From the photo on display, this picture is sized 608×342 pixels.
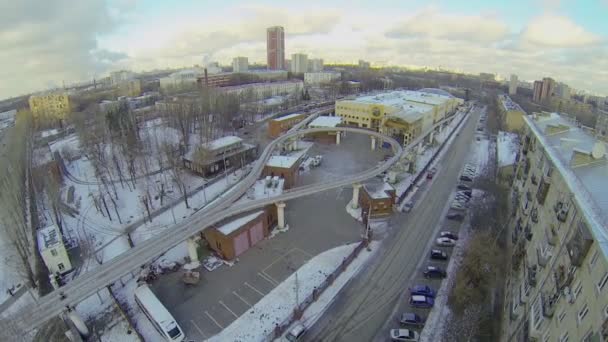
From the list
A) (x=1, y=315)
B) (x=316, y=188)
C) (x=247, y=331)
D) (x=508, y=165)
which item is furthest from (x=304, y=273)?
(x=508, y=165)

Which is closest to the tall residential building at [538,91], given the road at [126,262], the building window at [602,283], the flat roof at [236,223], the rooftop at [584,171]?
the rooftop at [584,171]

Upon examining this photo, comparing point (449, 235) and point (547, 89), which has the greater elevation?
point (547, 89)

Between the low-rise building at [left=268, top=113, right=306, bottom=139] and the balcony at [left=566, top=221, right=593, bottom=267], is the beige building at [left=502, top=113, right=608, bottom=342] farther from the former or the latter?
the low-rise building at [left=268, top=113, right=306, bottom=139]

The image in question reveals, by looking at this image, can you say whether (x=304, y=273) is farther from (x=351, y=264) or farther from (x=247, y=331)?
(x=247, y=331)

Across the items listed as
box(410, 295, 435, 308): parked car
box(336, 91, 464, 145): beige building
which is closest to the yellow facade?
box(336, 91, 464, 145): beige building

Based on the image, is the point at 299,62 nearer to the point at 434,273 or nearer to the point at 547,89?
the point at 547,89

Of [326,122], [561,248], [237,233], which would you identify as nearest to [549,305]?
[561,248]
